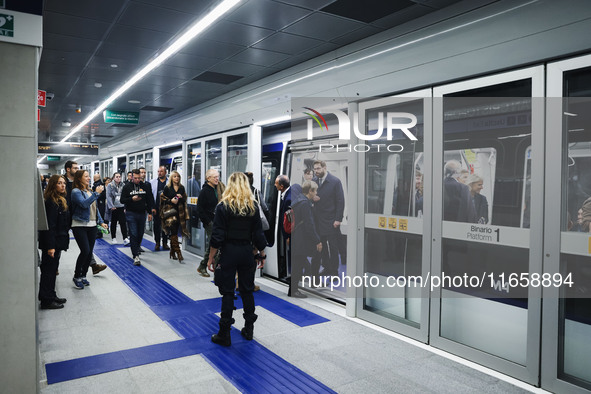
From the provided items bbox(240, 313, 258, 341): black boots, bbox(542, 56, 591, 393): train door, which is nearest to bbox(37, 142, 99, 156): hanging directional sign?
bbox(240, 313, 258, 341): black boots

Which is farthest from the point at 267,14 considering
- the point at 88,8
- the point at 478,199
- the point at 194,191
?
the point at 194,191

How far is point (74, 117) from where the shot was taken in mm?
10422

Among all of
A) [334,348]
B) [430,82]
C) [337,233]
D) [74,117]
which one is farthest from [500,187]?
[74,117]

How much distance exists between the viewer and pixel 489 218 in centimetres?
338

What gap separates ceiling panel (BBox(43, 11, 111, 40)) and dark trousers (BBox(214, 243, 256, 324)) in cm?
255

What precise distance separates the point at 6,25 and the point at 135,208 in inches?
193

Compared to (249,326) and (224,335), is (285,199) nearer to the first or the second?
(249,326)

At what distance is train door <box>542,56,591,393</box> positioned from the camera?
111 inches

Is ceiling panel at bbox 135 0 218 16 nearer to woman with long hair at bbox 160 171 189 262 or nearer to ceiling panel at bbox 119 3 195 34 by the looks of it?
ceiling panel at bbox 119 3 195 34

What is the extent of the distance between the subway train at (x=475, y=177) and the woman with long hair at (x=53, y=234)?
2395mm

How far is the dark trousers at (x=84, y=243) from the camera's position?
5266 mm

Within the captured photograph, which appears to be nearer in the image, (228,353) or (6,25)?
(6,25)

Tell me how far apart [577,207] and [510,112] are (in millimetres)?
857

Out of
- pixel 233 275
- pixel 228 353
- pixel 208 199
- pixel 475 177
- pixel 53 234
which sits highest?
pixel 475 177
